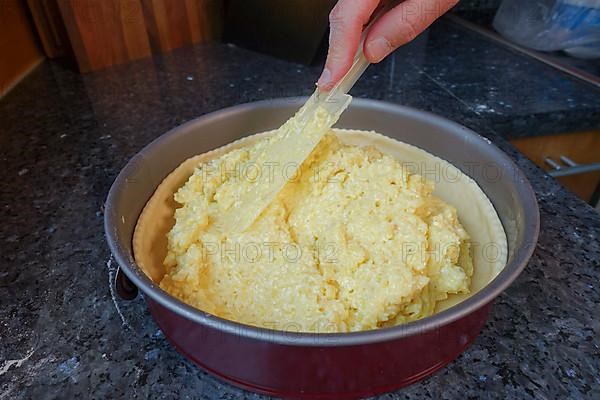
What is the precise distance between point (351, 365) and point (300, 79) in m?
0.89

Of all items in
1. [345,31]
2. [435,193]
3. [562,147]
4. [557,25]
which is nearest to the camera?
[345,31]

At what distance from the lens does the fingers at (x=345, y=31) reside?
2.01 feet

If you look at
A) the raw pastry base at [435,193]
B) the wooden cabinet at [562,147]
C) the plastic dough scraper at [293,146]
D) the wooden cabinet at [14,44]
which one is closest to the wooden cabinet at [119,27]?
the wooden cabinet at [14,44]

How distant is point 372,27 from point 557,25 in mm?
915

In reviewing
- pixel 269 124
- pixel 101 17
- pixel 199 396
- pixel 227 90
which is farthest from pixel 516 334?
pixel 101 17

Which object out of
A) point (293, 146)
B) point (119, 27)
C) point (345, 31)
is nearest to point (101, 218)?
point (293, 146)

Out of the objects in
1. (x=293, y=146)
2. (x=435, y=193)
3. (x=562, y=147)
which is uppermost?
(x=293, y=146)

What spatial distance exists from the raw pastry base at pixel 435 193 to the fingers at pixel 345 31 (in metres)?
0.21

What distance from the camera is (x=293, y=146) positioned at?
70 centimetres

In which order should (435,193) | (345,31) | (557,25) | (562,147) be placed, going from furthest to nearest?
(557,25) → (562,147) → (435,193) → (345,31)

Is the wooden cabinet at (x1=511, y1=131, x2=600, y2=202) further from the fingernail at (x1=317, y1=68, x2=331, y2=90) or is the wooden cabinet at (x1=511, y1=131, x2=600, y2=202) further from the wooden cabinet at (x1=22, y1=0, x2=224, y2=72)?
the wooden cabinet at (x1=22, y1=0, x2=224, y2=72)

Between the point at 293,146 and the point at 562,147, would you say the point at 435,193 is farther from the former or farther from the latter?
the point at 562,147

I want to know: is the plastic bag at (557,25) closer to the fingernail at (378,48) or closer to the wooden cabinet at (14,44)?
the fingernail at (378,48)

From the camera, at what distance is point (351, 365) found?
0.51 metres
